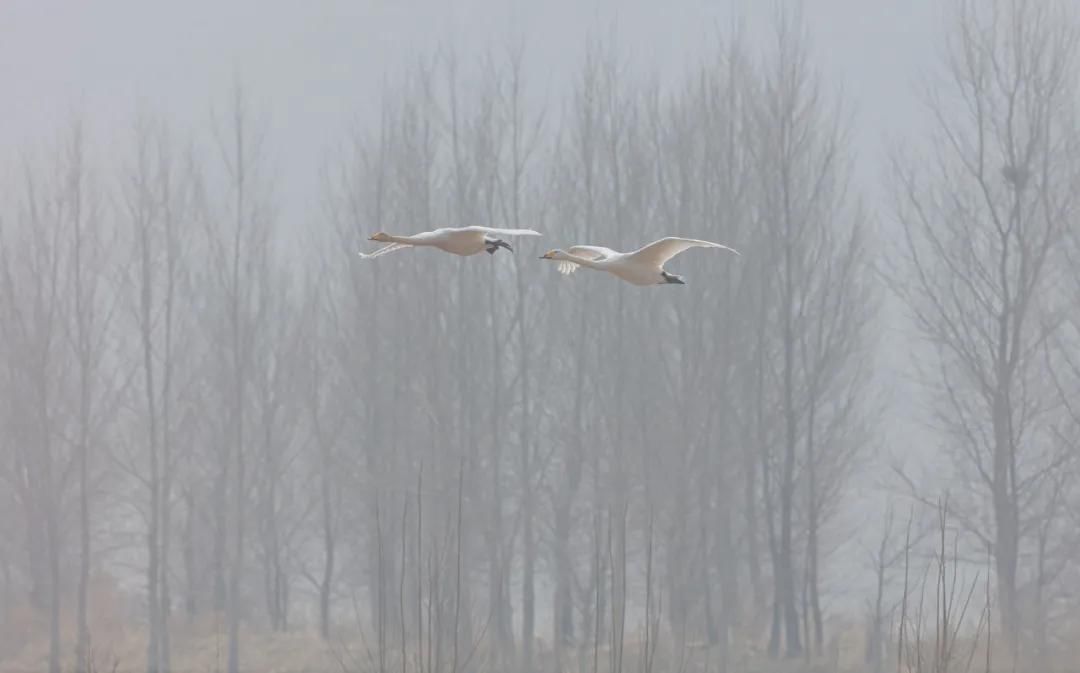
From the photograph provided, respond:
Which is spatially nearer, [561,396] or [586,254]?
[586,254]

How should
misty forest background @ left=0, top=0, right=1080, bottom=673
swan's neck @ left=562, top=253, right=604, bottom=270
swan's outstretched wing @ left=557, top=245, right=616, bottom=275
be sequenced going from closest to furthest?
swan's neck @ left=562, top=253, right=604, bottom=270 < swan's outstretched wing @ left=557, top=245, right=616, bottom=275 < misty forest background @ left=0, top=0, right=1080, bottom=673

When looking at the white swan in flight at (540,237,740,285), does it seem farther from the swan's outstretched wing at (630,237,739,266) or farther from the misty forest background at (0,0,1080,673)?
the misty forest background at (0,0,1080,673)

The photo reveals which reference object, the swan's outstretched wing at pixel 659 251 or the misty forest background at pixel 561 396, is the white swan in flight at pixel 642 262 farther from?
the misty forest background at pixel 561 396

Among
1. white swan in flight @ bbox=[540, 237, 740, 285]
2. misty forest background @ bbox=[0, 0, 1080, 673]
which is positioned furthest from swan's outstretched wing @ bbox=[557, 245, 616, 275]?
misty forest background @ bbox=[0, 0, 1080, 673]

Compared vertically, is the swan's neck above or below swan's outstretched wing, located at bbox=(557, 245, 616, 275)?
below

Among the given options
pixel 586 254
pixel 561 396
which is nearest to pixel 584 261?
pixel 586 254

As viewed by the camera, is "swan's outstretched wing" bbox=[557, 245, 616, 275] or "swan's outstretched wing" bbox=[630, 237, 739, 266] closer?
"swan's outstretched wing" bbox=[630, 237, 739, 266]

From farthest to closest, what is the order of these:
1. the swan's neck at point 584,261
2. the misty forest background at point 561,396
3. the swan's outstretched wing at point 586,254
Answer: the misty forest background at point 561,396 < the swan's outstretched wing at point 586,254 < the swan's neck at point 584,261

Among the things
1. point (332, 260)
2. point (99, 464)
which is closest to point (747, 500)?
point (332, 260)

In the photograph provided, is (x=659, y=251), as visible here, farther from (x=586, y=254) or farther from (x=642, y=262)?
(x=586, y=254)

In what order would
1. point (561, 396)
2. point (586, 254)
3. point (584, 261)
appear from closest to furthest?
point (584, 261) → point (586, 254) → point (561, 396)

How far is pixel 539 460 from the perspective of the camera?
8977 mm

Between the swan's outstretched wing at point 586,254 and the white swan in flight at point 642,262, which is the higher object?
the swan's outstretched wing at point 586,254

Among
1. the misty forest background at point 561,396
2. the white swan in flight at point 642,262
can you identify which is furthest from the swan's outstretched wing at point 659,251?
the misty forest background at point 561,396
